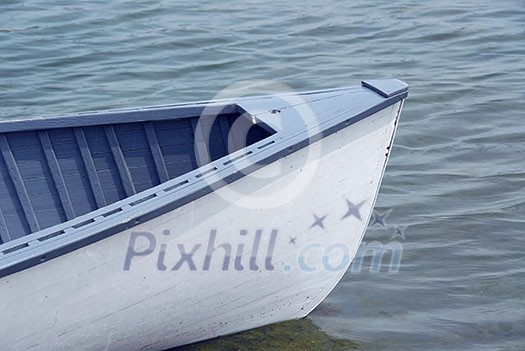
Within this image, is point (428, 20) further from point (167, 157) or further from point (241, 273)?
point (241, 273)

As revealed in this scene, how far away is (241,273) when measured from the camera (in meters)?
5.68

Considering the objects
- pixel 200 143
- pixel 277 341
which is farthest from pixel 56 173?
pixel 277 341

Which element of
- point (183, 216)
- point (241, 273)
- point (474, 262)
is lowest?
point (474, 262)

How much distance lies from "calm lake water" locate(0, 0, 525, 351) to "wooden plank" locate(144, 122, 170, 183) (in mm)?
1298

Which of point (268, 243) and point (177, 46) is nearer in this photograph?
point (268, 243)

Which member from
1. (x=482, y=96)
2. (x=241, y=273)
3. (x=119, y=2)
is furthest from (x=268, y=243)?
(x=119, y=2)

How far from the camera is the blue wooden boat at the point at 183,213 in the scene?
5160 mm

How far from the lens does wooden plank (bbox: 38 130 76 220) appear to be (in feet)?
21.2

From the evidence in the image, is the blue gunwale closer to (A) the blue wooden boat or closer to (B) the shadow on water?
(A) the blue wooden boat

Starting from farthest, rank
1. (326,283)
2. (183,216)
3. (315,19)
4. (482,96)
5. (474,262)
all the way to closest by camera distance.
Answer: (315,19) → (482,96) → (474,262) → (326,283) → (183,216)

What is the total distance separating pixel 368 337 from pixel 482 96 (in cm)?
462

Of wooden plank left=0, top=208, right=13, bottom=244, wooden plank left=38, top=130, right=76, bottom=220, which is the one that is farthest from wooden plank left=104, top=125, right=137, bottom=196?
wooden plank left=0, top=208, right=13, bottom=244

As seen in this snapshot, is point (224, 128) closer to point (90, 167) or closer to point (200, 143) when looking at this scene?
point (200, 143)

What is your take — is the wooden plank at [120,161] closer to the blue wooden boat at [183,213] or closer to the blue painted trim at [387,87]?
the blue wooden boat at [183,213]
